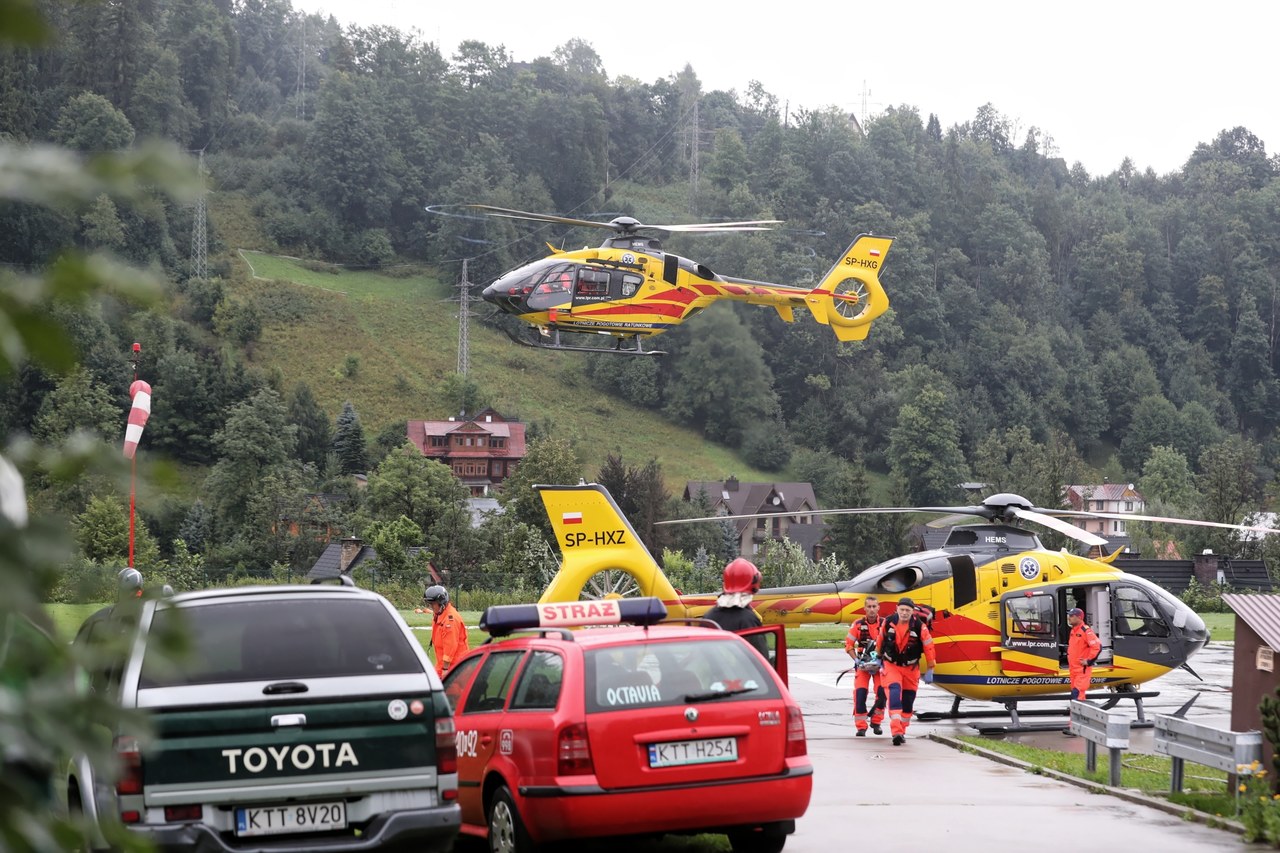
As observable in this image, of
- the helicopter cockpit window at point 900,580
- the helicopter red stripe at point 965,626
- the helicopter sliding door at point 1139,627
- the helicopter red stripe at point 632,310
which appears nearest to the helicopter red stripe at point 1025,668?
the helicopter red stripe at point 965,626

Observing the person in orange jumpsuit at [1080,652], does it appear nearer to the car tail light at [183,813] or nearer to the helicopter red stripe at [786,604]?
the helicopter red stripe at [786,604]

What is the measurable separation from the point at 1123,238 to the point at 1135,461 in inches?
1268

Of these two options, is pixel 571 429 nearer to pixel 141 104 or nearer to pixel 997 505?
pixel 141 104

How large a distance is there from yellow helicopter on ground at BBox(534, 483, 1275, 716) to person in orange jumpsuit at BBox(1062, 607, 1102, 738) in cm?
72

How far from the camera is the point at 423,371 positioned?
403 feet

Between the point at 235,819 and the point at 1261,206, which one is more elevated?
the point at 1261,206

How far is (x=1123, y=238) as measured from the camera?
161 meters

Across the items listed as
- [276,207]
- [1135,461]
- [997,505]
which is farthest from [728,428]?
[997,505]

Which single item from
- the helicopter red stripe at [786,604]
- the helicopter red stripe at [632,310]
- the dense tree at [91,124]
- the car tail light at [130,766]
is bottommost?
the helicopter red stripe at [786,604]

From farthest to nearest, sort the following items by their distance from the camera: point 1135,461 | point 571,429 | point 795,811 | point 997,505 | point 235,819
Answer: point 1135,461, point 571,429, point 997,505, point 795,811, point 235,819

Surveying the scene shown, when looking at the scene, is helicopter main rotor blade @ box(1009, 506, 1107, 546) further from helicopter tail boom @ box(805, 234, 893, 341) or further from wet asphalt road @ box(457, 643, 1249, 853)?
helicopter tail boom @ box(805, 234, 893, 341)

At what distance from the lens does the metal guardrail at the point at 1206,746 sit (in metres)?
10.4

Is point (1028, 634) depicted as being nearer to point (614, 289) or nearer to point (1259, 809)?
point (1259, 809)

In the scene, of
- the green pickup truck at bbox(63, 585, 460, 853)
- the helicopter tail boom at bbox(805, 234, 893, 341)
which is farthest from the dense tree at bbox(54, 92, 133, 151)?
the green pickup truck at bbox(63, 585, 460, 853)
